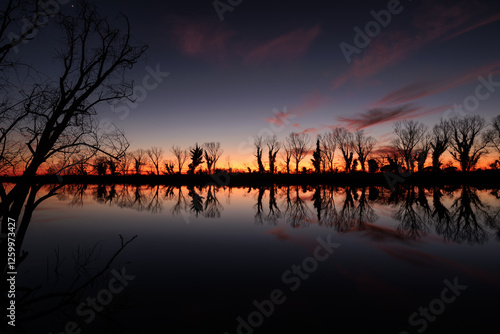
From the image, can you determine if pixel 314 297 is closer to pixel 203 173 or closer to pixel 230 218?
pixel 230 218

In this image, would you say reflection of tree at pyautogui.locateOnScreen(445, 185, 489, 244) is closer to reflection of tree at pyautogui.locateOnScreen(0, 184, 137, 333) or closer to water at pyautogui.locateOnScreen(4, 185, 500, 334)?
water at pyautogui.locateOnScreen(4, 185, 500, 334)

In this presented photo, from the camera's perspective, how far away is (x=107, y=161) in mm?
4914

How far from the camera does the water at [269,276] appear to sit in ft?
16.5

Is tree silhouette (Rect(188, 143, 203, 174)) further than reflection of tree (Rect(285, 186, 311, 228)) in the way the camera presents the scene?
Yes

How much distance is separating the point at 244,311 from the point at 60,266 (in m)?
7.04

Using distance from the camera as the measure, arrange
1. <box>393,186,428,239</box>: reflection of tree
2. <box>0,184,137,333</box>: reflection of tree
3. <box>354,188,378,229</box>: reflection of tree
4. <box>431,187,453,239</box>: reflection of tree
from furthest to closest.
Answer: <box>354,188,378,229</box>: reflection of tree < <box>393,186,428,239</box>: reflection of tree < <box>431,187,453,239</box>: reflection of tree < <box>0,184,137,333</box>: reflection of tree

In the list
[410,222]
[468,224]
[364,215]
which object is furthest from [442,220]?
[364,215]

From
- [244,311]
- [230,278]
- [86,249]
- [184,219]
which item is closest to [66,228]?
[86,249]

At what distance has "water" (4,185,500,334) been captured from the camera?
5.04m

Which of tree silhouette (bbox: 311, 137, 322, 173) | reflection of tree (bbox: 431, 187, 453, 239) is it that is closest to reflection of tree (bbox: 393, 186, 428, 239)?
reflection of tree (bbox: 431, 187, 453, 239)

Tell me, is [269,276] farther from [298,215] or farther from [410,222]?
[410,222]

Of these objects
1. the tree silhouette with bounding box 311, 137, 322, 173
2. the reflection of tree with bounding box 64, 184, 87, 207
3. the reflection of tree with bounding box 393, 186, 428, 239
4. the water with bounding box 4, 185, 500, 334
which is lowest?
the water with bounding box 4, 185, 500, 334

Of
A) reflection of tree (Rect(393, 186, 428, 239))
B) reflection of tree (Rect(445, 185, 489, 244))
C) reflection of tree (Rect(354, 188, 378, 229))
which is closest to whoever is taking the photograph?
reflection of tree (Rect(445, 185, 489, 244))

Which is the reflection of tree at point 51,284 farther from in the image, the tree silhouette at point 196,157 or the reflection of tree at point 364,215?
the tree silhouette at point 196,157
